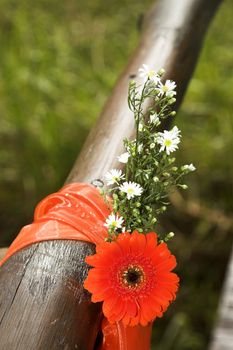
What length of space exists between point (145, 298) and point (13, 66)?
2.59 m

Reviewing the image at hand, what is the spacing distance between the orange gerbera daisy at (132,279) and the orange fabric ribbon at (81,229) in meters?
0.08

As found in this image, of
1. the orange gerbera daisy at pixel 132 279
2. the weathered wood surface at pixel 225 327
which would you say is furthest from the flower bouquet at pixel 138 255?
the weathered wood surface at pixel 225 327

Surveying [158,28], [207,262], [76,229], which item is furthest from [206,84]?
[76,229]

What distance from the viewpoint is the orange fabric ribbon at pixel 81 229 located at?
1111 millimetres

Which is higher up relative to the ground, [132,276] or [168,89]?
[168,89]

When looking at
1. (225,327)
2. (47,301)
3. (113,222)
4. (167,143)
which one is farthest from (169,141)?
(225,327)

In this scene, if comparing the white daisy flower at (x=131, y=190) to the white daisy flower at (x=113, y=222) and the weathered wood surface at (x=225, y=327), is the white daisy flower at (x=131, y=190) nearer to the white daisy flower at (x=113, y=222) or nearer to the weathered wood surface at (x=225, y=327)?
the white daisy flower at (x=113, y=222)

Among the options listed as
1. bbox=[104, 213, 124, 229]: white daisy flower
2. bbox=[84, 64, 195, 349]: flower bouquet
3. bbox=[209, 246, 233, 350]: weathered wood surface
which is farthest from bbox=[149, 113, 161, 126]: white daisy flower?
bbox=[209, 246, 233, 350]: weathered wood surface

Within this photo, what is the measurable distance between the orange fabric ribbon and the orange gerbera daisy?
76mm

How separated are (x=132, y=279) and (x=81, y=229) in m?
0.14

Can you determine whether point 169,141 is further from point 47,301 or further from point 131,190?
point 47,301

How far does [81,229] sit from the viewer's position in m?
1.15

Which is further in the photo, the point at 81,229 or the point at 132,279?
the point at 81,229

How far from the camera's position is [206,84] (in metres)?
3.46
